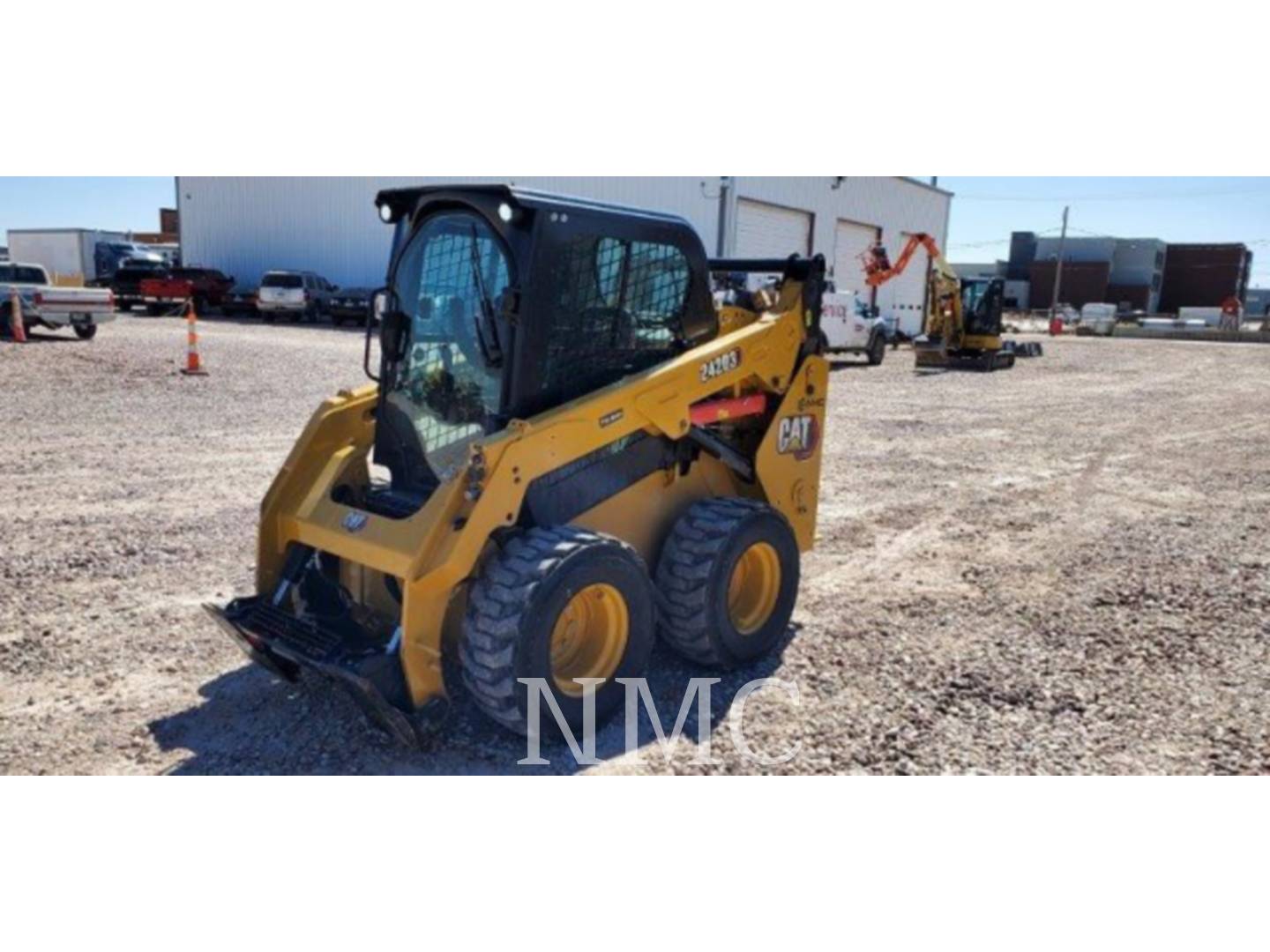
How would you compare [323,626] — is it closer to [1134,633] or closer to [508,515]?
[508,515]

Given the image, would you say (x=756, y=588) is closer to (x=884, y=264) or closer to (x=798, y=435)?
(x=798, y=435)

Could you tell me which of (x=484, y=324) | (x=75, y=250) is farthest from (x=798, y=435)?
(x=75, y=250)

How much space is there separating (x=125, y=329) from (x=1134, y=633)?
23.6 m

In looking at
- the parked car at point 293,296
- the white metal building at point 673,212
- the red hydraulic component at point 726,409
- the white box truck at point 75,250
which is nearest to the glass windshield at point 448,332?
the red hydraulic component at point 726,409

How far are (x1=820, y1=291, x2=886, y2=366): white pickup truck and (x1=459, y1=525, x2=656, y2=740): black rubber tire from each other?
62.0ft

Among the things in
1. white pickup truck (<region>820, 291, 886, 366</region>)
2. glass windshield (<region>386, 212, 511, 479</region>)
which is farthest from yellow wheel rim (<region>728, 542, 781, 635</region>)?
white pickup truck (<region>820, 291, 886, 366</region>)

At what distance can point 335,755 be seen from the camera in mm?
4012

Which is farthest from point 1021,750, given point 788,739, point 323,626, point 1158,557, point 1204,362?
point 1204,362

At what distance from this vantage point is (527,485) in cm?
404

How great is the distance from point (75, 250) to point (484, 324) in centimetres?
4560

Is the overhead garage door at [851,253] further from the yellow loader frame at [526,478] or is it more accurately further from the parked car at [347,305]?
the yellow loader frame at [526,478]

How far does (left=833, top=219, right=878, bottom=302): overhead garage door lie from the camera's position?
33750 mm

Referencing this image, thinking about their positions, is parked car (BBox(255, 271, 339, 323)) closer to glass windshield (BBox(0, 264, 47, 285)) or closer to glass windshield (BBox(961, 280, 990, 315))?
glass windshield (BBox(0, 264, 47, 285))

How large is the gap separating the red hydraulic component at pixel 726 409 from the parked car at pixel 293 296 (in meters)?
27.7
